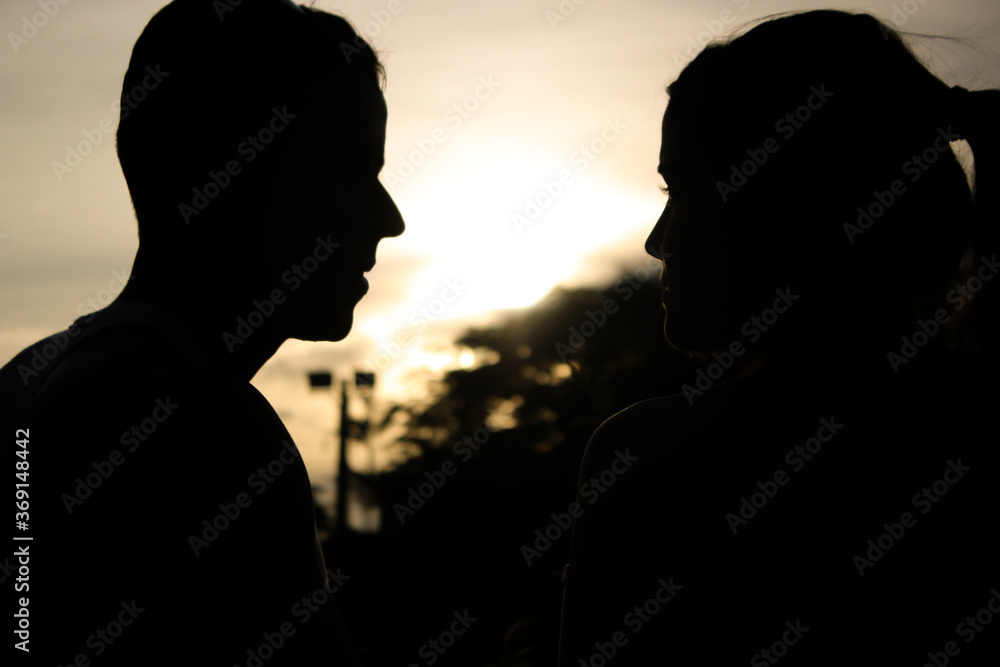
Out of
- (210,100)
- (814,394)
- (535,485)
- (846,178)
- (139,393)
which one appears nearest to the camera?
(139,393)

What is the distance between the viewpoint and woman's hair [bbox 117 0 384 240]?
6.29 ft

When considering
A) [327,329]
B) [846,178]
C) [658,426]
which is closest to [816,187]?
[846,178]

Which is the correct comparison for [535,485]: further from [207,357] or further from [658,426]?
[207,357]

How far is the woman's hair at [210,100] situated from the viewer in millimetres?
1918

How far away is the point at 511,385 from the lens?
120 ft

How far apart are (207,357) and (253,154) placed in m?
0.54

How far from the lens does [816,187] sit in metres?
1.80

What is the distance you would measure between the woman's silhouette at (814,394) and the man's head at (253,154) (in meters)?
0.82

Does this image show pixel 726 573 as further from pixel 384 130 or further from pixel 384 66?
pixel 384 66

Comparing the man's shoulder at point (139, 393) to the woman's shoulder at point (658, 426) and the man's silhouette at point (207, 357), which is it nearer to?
the man's silhouette at point (207, 357)

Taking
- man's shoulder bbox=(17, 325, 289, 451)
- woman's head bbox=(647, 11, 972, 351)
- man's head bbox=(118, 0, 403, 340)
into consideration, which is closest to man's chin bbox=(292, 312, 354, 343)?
man's head bbox=(118, 0, 403, 340)

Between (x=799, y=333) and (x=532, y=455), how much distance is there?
96.1 inches

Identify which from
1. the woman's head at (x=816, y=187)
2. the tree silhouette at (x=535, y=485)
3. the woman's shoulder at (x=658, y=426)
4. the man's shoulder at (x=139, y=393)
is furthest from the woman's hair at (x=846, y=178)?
the man's shoulder at (x=139, y=393)

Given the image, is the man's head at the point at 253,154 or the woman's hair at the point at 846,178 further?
the man's head at the point at 253,154
